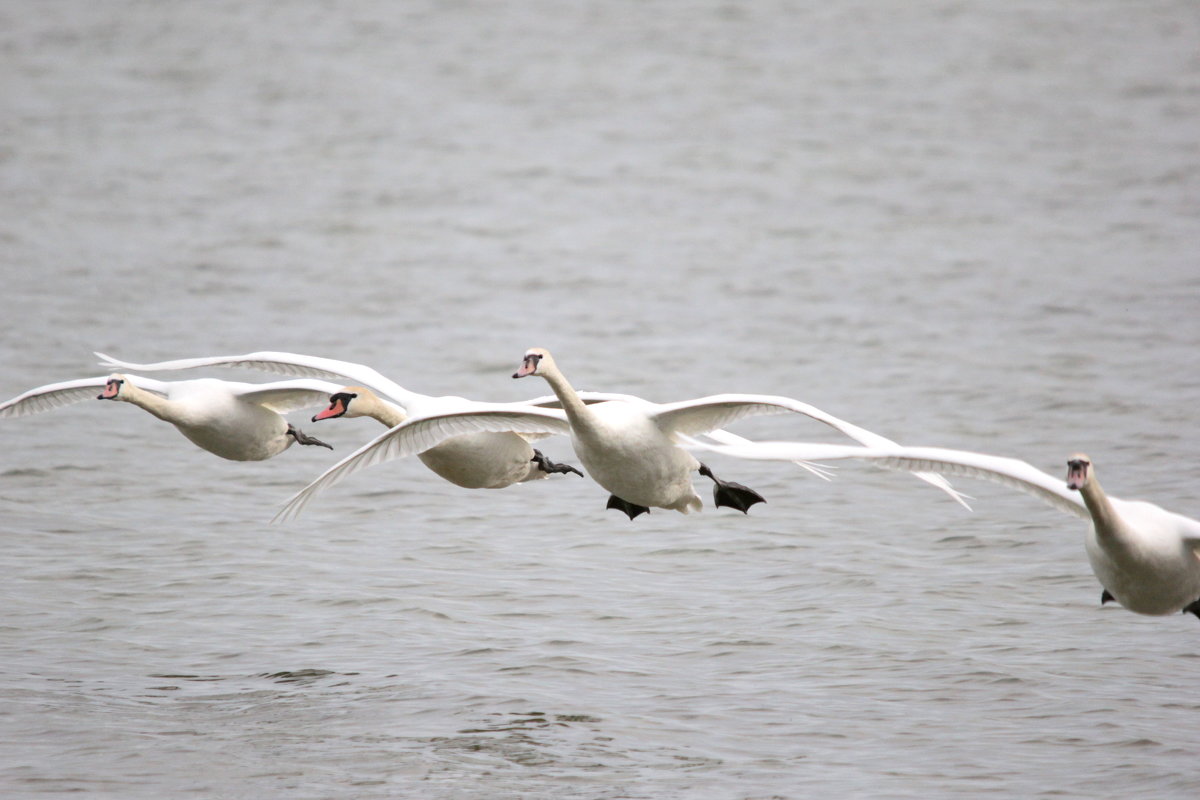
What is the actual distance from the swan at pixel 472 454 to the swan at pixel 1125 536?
3.05 m

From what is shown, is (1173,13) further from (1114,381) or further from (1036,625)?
(1036,625)

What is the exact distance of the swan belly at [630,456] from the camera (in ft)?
38.1

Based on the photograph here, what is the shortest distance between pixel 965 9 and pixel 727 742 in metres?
47.8

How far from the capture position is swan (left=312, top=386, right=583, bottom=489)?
12867 millimetres

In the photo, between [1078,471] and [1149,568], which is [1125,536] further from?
[1078,471]

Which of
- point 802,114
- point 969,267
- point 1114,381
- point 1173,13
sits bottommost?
point 1114,381

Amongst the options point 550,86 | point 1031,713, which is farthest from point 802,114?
point 1031,713

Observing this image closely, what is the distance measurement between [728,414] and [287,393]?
382 centimetres

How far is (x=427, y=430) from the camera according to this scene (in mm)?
11594

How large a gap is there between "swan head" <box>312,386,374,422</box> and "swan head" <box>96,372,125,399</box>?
1.63 metres

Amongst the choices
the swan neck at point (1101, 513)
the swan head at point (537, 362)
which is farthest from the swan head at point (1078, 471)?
the swan head at point (537, 362)

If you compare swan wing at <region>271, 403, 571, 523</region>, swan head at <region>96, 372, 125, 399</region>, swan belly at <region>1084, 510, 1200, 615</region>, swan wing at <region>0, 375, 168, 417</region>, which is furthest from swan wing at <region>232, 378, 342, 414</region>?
swan belly at <region>1084, 510, 1200, 615</region>

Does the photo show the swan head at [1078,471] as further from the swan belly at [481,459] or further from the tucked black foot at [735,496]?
the swan belly at [481,459]

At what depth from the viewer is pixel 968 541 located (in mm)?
17281
